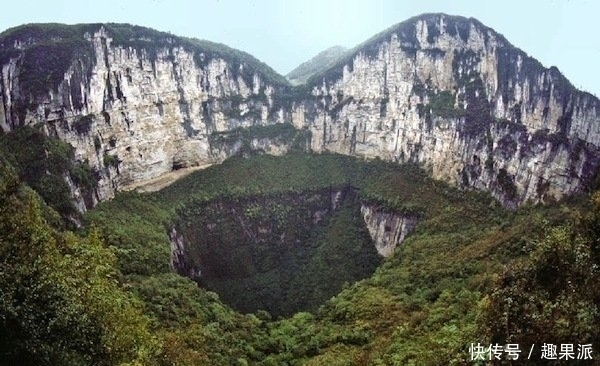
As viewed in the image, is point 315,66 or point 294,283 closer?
point 294,283

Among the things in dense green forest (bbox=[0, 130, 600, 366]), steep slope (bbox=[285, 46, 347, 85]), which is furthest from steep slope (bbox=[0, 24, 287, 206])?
steep slope (bbox=[285, 46, 347, 85])

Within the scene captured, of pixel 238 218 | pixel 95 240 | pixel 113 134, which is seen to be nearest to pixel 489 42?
pixel 238 218

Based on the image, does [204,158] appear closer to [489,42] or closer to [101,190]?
[101,190]

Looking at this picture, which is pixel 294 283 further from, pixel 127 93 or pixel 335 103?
pixel 335 103

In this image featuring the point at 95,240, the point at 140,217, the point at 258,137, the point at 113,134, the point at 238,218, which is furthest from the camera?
the point at 258,137

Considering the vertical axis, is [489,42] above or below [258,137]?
above

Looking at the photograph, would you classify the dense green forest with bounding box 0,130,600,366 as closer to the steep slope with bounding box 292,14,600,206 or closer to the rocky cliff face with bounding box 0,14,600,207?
the steep slope with bounding box 292,14,600,206

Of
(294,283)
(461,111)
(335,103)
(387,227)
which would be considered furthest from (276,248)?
(461,111)
